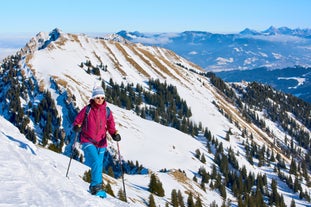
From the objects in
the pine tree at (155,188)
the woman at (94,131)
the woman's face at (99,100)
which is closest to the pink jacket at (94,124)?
the woman at (94,131)

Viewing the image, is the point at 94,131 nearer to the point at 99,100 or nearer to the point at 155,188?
the point at 99,100

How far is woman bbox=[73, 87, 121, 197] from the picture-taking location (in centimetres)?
1777

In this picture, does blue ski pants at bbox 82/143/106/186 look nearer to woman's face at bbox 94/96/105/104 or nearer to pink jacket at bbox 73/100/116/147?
pink jacket at bbox 73/100/116/147

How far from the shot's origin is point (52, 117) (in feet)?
424

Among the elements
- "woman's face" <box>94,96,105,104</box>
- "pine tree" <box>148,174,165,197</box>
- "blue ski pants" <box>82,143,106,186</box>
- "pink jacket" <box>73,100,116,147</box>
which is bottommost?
"pine tree" <box>148,174,165,197</box>

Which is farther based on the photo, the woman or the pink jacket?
the pink jacket

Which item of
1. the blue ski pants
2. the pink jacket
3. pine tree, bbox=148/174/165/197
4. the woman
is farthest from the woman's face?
pine tree, bbox=148/174/165/197

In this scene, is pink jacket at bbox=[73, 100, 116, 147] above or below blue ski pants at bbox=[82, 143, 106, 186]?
above

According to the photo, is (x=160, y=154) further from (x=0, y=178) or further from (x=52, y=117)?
(x=0, y=178)

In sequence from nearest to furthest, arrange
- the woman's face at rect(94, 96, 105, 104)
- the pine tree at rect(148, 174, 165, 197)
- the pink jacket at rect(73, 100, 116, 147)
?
the woman's face at rect(94, 96, 105, 104)
the pink jacket at rect(73, 100, 116, 147)
the pine tree at rect(148, 174, 165, 197)

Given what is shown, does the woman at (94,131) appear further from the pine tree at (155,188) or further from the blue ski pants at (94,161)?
the pine tree at (155,188)

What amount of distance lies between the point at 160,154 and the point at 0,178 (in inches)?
4263

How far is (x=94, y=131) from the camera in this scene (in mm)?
17953

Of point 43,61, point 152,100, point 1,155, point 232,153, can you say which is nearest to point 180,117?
point 152,100
